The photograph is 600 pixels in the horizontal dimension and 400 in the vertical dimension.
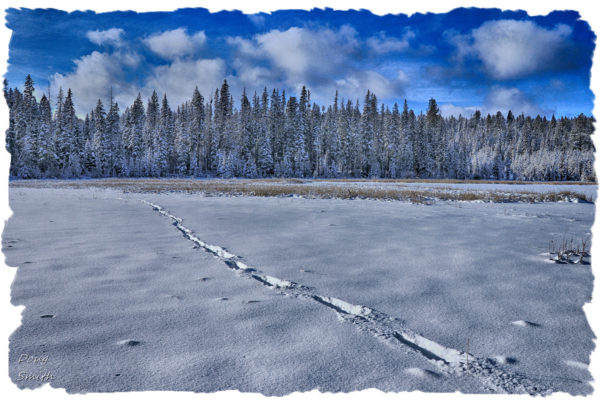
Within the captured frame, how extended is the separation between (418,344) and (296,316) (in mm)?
1035

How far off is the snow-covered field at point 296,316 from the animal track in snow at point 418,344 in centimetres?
1

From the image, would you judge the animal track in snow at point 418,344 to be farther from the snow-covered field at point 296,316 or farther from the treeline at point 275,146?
the treeline at point 275,146

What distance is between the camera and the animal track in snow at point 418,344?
196 centimetres

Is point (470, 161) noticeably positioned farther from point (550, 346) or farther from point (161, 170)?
point (550, 346)

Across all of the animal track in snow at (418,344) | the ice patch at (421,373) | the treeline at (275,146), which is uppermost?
the treeline at (275,146)

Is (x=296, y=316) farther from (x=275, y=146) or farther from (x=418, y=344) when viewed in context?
(x=275, y=146)

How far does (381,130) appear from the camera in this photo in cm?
7175

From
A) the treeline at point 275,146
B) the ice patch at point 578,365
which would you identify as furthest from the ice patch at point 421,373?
the treeline at point 275,146

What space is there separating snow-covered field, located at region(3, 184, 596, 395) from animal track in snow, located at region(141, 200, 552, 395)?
1 centimetres

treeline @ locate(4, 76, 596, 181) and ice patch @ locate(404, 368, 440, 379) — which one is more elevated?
treeline @ locate(4, 76, 596, 181)

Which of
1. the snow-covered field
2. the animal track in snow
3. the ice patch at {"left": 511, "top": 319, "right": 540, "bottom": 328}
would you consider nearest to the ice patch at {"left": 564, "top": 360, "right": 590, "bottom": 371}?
the snow-covered field

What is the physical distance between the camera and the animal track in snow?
196 centimetres

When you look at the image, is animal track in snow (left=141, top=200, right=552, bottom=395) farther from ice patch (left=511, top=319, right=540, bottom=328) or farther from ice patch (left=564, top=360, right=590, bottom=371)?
ice patch (left=564, top=360, right=590, bottom=371)

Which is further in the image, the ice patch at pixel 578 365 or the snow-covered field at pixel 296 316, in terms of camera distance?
the ice patch at pixel 578 365
